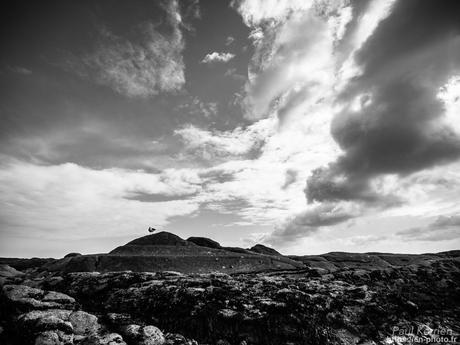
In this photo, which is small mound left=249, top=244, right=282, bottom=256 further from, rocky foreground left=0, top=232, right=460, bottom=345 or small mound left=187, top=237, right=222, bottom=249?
rocky foreground left=0, top=232, right=460, bottom=345

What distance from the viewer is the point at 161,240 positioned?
96.7 metres

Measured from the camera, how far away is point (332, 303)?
29.2ft

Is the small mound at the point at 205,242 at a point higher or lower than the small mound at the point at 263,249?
higher

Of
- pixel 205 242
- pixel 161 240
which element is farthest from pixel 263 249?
pixel 161 240

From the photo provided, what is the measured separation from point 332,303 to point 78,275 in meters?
11.7

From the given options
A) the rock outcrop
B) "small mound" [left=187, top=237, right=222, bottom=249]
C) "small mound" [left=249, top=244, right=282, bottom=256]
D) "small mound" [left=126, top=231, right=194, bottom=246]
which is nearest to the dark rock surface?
the rock outcrop

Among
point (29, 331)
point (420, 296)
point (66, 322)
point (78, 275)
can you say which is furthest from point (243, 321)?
point (78, 275)

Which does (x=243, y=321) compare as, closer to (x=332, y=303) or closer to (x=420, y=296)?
(x=332, y=303)

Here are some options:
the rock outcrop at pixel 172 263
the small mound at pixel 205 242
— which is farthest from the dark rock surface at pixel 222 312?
the small mound at pixel 205 242

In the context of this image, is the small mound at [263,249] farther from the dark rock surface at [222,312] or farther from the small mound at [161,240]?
the dark rock surface at [222,312]

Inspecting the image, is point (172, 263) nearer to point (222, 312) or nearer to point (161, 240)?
point (161, 240)

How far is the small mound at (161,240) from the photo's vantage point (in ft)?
306

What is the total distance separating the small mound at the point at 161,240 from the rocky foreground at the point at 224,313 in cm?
8504

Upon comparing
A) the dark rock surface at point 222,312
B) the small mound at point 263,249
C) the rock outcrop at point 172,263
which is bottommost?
the dark rock surface at point 222,312
